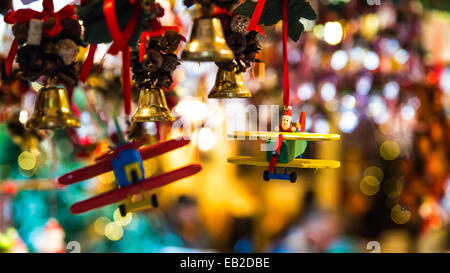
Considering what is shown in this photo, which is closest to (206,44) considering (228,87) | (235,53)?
(235,53)

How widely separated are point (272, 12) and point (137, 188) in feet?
1.55

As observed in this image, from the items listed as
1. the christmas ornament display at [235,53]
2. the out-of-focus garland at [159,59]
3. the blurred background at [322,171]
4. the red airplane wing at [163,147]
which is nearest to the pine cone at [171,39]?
the out-of-focus garland at [159,59]

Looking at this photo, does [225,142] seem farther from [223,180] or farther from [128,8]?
[128,8]

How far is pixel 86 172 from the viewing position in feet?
3.19

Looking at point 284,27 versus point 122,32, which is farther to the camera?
point 284,27

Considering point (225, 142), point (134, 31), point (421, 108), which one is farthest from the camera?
point (225, 142)

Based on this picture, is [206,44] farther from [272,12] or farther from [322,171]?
[322,171]

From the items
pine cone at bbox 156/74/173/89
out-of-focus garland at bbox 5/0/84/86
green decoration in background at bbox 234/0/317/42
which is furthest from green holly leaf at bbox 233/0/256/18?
out-of-focus garland at bbox 5/0/84/86

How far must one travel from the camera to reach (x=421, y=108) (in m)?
2.73

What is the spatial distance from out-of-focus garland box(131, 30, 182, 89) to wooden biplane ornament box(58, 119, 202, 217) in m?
0.18

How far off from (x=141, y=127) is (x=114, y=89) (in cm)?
42

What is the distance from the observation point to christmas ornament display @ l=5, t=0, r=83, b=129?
0.86 metres

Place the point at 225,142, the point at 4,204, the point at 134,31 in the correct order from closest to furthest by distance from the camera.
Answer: the point at 134,31, the point at 4,204, the point at 225,142
